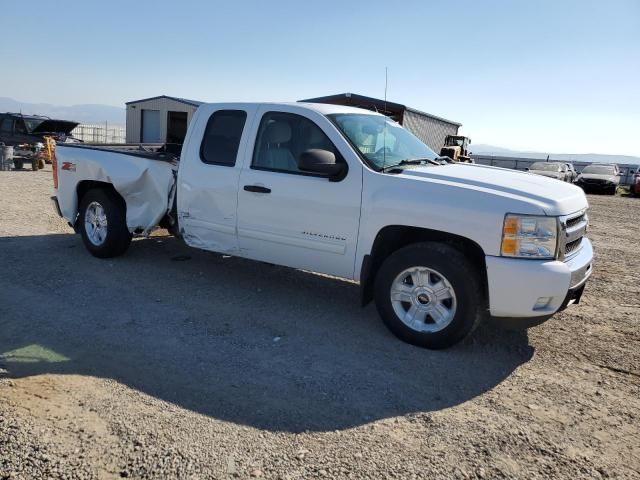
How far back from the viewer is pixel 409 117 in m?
27.5

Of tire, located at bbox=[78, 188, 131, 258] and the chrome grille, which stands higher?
the chrome grille

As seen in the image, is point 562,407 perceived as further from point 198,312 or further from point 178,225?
point 178,225

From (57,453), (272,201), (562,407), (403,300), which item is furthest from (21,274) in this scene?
(562,407)

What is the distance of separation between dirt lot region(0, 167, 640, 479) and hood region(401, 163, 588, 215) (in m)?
1.28

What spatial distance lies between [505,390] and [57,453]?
289 centimetres

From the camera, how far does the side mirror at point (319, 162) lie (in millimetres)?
4469

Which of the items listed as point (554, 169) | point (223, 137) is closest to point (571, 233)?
point (223, 137)

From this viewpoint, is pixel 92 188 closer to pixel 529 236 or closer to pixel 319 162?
pixel 319 162

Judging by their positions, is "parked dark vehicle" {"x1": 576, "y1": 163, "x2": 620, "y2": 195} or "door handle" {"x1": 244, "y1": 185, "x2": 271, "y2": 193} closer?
"door handle" {"x1": 244, "y1": 185, "x2": 271, "y2": 193}

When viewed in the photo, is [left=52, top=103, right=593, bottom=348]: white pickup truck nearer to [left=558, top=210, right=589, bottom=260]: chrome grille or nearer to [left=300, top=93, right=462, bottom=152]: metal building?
[left=558, top=210, right=589, bottom=260]: chrome grille

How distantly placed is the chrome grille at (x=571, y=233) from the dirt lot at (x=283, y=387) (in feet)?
2.89

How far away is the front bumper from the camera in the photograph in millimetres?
3854

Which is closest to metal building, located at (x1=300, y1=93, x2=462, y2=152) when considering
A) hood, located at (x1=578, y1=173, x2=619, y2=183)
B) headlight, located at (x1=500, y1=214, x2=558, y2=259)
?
hood, located at (x1=578, y1=173, x2=619, y2=183)

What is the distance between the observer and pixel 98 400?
3330 millimetres
